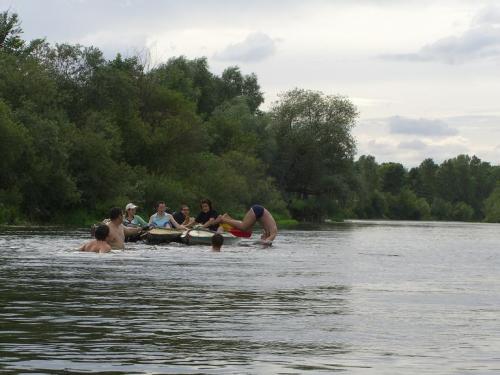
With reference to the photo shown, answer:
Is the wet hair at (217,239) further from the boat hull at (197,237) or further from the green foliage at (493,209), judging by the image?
the green foliage at (493,209)

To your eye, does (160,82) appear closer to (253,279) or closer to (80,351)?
(253,279)

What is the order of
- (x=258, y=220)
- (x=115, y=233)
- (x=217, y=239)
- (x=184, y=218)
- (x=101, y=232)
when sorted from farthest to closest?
(x=184, y=218)
(x=258, y=220)
(x=217, y=239)
(x=115, y=233)
(x=101, y=232)

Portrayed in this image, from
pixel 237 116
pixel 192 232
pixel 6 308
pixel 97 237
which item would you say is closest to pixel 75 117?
pixel 237 116

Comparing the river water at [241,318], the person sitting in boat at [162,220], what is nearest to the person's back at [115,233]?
the river water at [241,318]

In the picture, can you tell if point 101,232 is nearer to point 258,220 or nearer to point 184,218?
point 258,220

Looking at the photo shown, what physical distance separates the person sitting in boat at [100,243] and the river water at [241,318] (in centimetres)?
98

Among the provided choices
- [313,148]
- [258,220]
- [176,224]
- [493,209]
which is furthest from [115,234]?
[493,209]

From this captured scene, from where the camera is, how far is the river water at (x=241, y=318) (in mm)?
8961

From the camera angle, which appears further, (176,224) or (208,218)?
(208,218)

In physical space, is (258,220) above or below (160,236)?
above

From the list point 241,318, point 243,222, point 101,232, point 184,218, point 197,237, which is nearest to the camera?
point 241,318

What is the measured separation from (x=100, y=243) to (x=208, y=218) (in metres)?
8.03

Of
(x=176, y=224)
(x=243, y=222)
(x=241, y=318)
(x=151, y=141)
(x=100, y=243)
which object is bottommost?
(x=241, y=318)

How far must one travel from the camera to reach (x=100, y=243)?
82.9 feet
